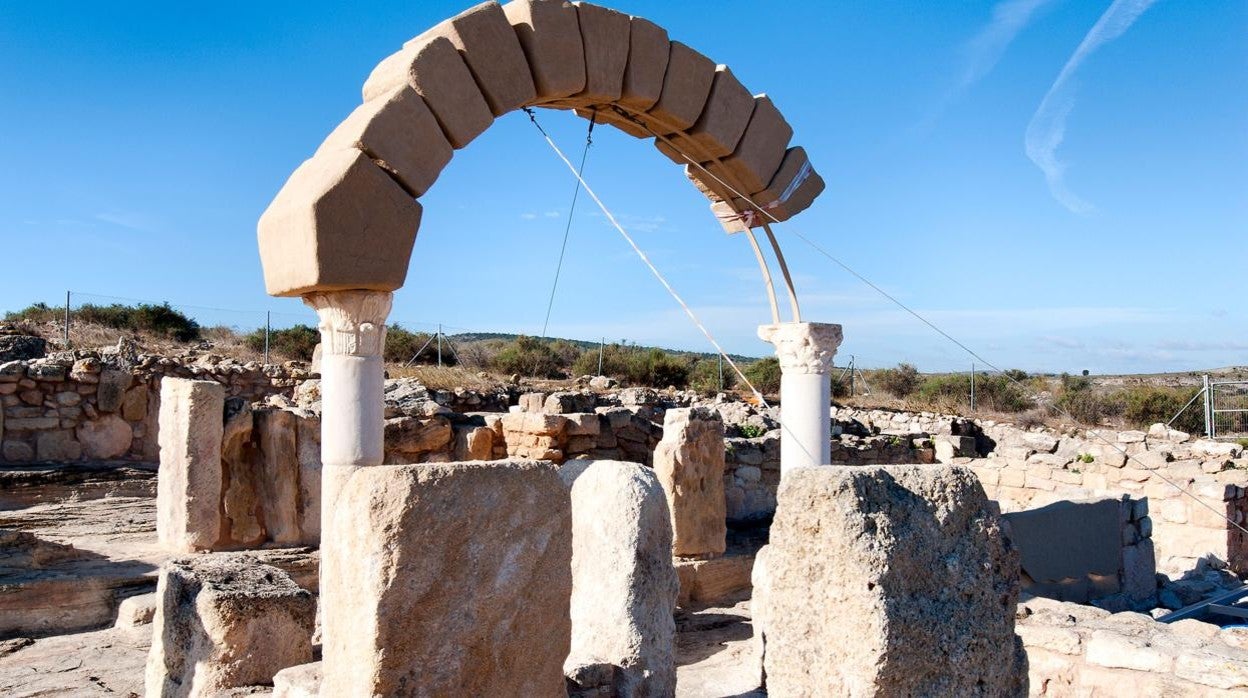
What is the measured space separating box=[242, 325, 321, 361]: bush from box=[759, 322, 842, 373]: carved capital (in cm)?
1596

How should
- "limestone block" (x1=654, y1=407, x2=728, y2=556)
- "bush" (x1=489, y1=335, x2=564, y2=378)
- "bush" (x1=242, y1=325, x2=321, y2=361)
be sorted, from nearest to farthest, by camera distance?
1. "limestone block" (x1=654, y1=407, x2=728, y2=556)
2. "bush" (x1=242, y1=325, x2=321, y2=361)
3. "bush" (x1=489, y1=335, x2=564, y2=378)

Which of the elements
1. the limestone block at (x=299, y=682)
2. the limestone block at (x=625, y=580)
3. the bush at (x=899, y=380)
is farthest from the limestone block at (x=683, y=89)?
the bush at (x=899, y=380)

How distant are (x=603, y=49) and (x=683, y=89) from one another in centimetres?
76

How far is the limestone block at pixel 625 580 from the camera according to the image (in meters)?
4.30

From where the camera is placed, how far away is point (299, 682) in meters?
3.32

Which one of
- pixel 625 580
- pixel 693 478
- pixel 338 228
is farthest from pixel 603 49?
pixel 625 580

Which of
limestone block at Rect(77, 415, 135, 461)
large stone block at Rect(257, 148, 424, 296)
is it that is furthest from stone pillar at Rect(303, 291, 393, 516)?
limestone block at Rect(77, 415, 135, 461)

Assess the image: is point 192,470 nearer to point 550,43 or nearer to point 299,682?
point 550,43

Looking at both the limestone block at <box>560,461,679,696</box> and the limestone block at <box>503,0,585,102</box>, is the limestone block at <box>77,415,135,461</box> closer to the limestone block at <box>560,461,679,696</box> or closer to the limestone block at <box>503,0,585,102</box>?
the limestone block at <box>503,0,585,102</box>

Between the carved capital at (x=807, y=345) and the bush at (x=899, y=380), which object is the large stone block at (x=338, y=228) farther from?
the bush at (x=899, y=380)

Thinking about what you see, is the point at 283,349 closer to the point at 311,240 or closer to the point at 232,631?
the point at 311,240

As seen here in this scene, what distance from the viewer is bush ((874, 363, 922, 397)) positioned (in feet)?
105

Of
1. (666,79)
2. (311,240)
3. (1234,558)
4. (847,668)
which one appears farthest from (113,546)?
(1234,558)

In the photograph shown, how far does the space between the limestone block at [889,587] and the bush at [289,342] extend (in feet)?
66.4
